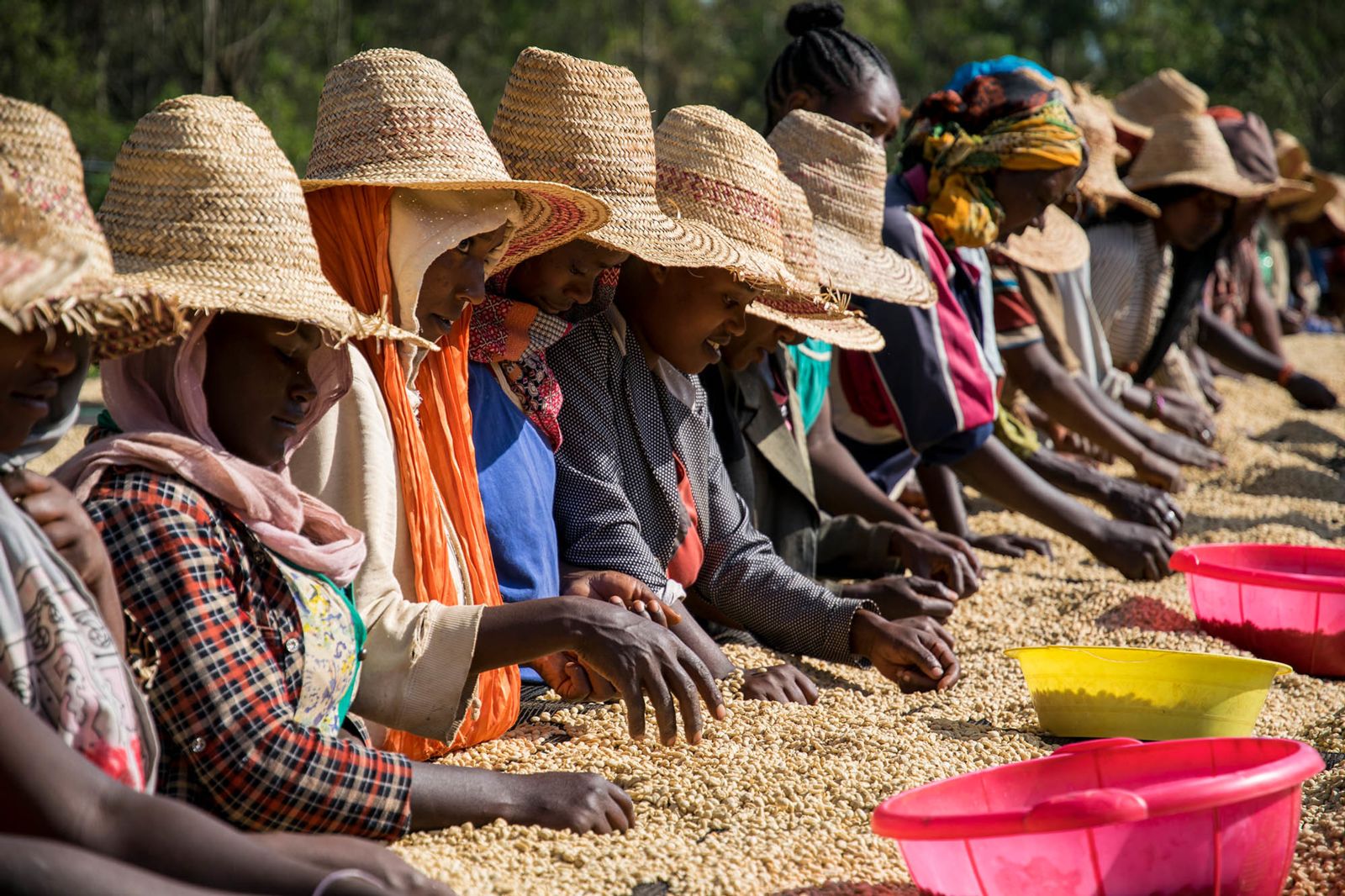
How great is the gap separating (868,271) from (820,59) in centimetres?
116

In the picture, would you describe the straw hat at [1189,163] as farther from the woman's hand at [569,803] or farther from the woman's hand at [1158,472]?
the woman's hand at [569,803]

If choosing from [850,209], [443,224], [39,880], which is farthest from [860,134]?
[39,880]

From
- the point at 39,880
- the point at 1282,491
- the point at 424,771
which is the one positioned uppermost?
the point at 39,880

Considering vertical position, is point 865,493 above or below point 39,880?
below

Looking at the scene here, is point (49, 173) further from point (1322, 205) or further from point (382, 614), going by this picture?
point (1322, 205)

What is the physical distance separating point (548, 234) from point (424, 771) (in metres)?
1.36

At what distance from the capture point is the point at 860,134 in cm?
481

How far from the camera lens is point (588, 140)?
352 centimetres

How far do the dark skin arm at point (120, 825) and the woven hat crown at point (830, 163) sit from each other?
338 centimetres

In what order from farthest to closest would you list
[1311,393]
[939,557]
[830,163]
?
1. [1311,393]
2. [830,163]
3. [939,557]

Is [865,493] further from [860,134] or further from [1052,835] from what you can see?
[1052,835]

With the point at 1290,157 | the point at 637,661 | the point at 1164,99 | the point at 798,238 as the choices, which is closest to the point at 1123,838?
the point at 637,661

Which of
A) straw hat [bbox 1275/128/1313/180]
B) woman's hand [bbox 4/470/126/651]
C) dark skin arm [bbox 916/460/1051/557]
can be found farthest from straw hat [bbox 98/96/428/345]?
straw hat [bbox 1275/128/1313/180]

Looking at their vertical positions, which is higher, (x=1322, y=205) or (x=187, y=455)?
(x=187, y=455)
